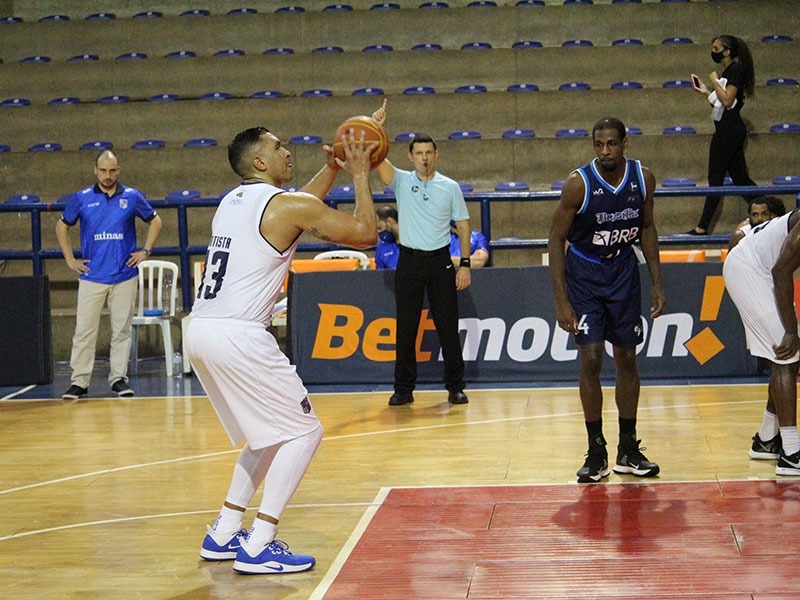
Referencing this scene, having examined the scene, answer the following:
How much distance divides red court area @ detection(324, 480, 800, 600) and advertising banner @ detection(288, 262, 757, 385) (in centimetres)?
383

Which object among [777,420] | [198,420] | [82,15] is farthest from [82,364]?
[82,15]

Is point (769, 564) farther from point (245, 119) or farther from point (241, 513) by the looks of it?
point (245, 119)

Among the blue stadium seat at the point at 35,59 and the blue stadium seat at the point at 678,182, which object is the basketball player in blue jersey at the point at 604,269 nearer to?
the blue stadium seat at the point at 678,182

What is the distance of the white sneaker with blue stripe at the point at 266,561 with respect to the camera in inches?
175

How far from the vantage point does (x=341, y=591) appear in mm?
4203

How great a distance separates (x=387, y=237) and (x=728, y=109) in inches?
175

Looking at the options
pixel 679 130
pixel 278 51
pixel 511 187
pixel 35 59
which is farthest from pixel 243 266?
pixel 35 59

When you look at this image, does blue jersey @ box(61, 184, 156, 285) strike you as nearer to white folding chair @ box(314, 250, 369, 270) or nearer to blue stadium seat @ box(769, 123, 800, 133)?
white folding chair @ box(314, 250, 369, 270)

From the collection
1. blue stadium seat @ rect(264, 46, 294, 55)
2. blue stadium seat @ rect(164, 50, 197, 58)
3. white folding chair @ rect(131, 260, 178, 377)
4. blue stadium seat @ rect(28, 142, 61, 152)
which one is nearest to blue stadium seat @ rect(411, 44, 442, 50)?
blue stadium seat @ rect(264, 46, 294, 55)

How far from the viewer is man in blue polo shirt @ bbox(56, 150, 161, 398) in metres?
9.49

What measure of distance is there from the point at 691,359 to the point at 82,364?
215 inches

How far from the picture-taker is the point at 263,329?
4.54 m

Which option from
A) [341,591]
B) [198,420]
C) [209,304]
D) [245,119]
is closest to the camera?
[341,591]

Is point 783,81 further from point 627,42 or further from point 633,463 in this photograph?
point 633,463
